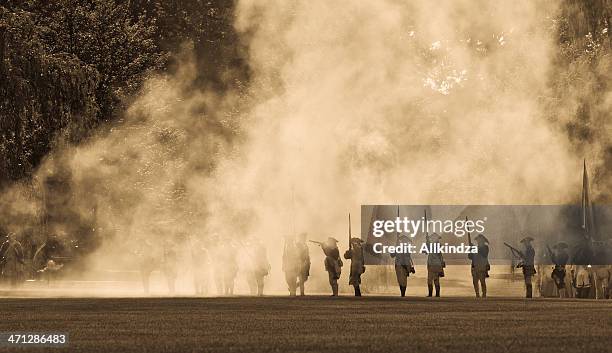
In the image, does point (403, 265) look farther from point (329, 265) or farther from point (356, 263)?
point (329, 265)

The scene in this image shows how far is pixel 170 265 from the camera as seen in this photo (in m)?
40.6

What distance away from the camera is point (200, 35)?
5000cm

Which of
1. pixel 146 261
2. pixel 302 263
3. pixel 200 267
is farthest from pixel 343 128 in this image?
pixel 302 263

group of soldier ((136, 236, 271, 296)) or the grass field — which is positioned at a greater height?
group of soldier ((136, 236, 271, 296))

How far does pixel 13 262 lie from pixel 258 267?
9.37 metres

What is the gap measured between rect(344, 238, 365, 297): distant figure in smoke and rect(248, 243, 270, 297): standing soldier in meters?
2.91

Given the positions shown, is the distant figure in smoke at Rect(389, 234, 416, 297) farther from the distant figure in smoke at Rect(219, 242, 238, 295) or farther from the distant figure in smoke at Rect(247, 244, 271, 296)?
the distant figure in smoke at Rect(219, 242, 238, 295)

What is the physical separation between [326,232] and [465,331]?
29198 millimetres

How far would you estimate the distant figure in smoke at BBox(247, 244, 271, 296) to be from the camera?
37.2m

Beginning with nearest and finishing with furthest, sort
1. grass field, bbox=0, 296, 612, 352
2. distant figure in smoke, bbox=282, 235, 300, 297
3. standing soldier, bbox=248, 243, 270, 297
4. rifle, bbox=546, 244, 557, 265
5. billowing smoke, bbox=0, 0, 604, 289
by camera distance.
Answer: grass field, bbox=0, 296, 612, 352, distant figure in smoke, bbox=282, 235, 300, 297, rifle, bbox=546, 244, 557, 265, standing soldier, bbox=248, 243, 270, 297, billowing smoke, bbox=0, 0, 604, 289

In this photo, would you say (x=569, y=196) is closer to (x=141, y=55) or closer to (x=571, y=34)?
(x=571, y=34)

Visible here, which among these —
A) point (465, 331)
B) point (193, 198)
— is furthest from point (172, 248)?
point (465, 331)

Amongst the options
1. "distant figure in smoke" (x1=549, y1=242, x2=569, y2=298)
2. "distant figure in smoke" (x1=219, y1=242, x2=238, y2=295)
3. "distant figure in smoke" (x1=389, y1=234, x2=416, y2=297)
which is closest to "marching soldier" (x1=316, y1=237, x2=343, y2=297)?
"distant figure in smoke" (x1=389, y1=234, x2=416, y2=297)

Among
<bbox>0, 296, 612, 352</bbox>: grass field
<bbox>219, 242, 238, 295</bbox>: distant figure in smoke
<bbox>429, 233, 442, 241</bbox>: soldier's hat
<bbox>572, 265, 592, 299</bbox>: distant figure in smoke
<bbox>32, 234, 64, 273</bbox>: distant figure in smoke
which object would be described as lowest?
<bbox>0, 296, 612, 352</bbox>: grass field
